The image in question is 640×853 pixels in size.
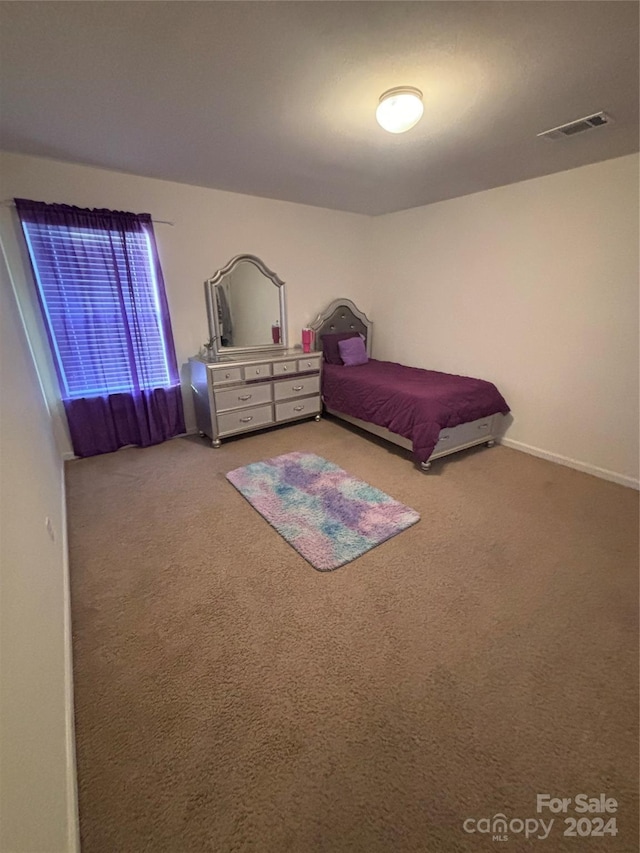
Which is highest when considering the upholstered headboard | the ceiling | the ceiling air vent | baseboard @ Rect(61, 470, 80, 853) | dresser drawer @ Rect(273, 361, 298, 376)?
the ceiling

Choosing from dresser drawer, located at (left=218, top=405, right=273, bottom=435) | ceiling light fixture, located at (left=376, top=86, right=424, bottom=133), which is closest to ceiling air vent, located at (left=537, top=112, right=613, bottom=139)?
ceiling light fixture, located at (left=376, top=86, right=424, bottom=133)

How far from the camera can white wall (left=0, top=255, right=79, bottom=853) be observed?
678 mm

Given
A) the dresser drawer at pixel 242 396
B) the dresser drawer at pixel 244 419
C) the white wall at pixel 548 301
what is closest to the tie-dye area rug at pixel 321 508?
the dresser drawer at pixel 244 419

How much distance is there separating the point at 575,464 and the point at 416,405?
1.45 metres

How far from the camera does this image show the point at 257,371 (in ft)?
10.9

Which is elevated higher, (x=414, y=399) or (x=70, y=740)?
(x=414, y=399)

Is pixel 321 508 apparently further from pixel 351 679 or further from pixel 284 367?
pixel 284 367

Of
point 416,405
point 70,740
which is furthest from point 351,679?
point 416,405

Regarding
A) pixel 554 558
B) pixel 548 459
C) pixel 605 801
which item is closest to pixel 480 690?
pixel 605 801

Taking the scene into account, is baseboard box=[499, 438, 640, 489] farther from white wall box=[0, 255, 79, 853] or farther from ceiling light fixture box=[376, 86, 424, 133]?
white wall box=[0, 255, 79, 853]

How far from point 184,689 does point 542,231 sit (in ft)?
12.3

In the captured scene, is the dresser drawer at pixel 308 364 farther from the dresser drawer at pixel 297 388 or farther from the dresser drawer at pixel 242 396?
the dresser drawer at pixel 242 396

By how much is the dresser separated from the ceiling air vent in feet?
7.91

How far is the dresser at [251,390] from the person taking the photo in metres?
3.15
